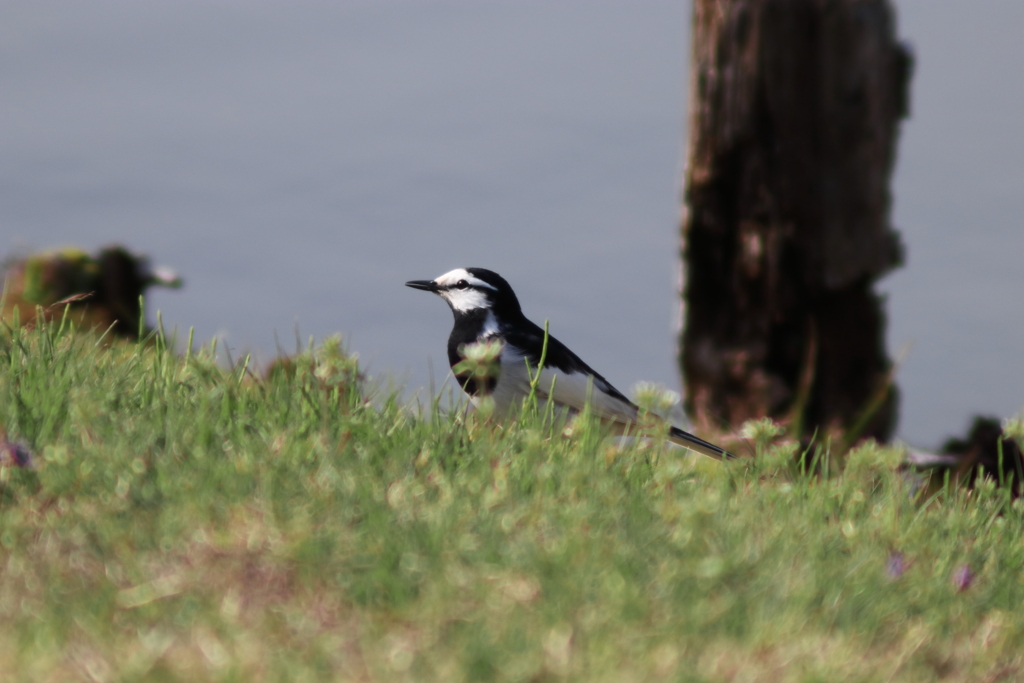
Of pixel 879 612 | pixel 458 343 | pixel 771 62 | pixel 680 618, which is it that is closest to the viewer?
pixel 680 618

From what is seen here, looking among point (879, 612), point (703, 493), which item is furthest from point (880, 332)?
point (879, 612)

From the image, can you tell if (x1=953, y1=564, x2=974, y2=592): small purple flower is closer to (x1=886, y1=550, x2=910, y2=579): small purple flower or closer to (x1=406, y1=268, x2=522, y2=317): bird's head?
(x1=886, y1=550, x2=910, y2=579): small purple flower

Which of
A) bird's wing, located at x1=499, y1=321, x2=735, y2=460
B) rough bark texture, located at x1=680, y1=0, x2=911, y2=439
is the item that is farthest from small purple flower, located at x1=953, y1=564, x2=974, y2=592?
rough bark texture, located at x1=680, y1=0, x2=911, y2=439

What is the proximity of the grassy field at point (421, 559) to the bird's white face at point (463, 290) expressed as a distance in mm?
2395

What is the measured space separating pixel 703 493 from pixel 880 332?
5020 millimetres

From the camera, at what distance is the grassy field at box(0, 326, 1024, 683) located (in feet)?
8.98

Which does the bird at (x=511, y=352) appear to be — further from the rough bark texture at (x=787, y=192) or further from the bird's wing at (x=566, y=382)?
the rough bark texture at (x=787, y=192)

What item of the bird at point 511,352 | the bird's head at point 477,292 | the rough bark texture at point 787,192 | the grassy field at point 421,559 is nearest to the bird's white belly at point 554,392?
the bird at point 511,352

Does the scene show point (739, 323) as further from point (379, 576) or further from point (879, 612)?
point (379, 576)

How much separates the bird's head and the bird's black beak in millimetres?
31

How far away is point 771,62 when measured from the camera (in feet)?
27.0

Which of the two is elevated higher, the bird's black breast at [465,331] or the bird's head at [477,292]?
the bird's head at [477,292]

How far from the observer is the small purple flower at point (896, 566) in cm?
358

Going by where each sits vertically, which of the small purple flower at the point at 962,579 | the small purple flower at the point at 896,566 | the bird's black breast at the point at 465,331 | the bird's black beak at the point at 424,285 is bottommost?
the small purple flower at the point at 962,579
